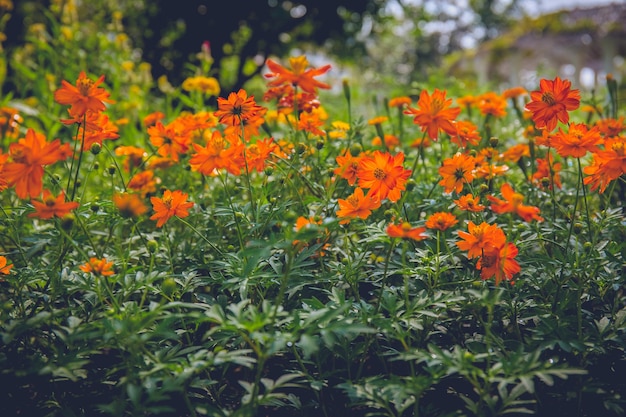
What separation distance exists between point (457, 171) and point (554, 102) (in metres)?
0.24

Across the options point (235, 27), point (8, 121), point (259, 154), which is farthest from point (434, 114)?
point (235, 27)

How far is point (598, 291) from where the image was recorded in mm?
1125

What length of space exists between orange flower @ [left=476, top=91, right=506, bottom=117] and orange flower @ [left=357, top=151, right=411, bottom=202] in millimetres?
679

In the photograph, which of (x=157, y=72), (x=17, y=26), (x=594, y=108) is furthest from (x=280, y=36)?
(x=594, y=108)

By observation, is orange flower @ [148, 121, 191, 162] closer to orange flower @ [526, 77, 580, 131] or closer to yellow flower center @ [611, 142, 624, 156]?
orange flower @ [526, 77, 580, 131]

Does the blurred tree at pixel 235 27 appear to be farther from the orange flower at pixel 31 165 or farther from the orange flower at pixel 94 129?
the orange flower at pixel 31 165

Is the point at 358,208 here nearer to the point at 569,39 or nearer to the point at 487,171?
the point at 487,171

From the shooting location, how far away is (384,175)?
108 centimetres

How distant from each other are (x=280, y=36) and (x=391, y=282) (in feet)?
21.0

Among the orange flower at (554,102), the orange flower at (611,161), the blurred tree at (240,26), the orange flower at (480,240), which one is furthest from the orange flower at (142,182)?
the blurred tree at (240,26)

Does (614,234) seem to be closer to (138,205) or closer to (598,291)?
(598,291)

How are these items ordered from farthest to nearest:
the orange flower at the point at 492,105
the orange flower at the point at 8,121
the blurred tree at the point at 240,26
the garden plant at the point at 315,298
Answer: the blurred tree at the point at 240,26
the orange flower at the point at 8,121
the orange flower at the point at 492,105
the garden plant at the point at 315,298

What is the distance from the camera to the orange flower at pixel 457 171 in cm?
118

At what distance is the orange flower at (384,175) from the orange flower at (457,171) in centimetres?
16
